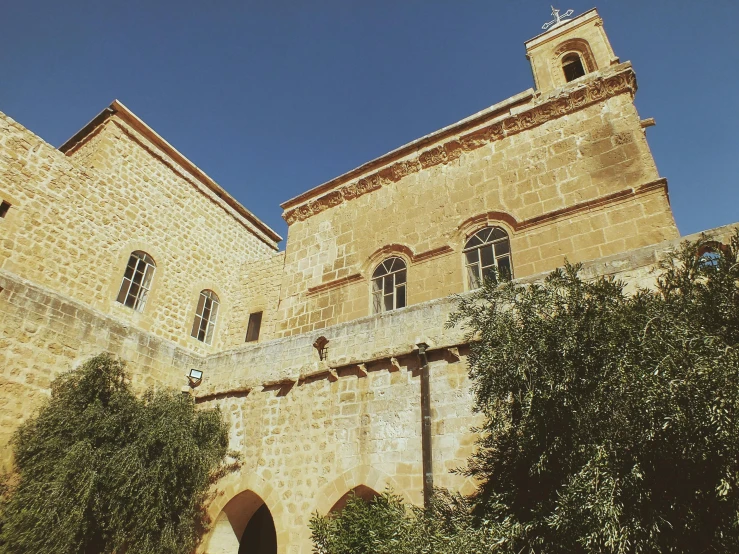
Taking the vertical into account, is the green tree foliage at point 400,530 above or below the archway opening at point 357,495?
below

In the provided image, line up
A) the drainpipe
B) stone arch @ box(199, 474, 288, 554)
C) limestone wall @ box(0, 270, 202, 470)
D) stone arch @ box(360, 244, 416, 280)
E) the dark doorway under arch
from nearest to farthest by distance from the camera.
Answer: the drainpipe
limestone wall @ box(0, 270, 202, 470)
stone arch @ box(199, 474, 288, 554)
the dark doorway under arch
stone arch @ box(360, 244, 416, 280)

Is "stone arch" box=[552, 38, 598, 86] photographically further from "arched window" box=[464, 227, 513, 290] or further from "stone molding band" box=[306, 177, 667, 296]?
"arched window" box=[464, 227, 513, 290]

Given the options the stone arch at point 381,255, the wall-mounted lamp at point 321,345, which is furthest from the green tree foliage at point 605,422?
the stone arch at point 381,255

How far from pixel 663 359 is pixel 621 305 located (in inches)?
28.6

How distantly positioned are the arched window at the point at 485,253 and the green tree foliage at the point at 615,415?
4.80 meters

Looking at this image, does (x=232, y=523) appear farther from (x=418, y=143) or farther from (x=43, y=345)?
(x=418, y=143)

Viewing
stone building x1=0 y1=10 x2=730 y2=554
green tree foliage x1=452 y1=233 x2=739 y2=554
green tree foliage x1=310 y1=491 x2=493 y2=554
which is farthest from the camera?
stone building x1=0 y1=10 x2=730 y2=554

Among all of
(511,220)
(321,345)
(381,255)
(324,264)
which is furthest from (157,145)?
(511,220)

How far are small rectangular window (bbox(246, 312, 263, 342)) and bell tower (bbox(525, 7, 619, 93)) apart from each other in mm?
9409

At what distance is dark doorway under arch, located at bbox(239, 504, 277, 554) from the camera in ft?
30.3

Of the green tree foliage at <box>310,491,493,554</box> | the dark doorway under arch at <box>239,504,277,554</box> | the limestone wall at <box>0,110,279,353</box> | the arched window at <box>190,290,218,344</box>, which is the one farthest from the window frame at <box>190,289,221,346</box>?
the green tree foliage at <box>310,491,493,554</box>

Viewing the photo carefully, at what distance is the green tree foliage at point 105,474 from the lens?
18.6 ft

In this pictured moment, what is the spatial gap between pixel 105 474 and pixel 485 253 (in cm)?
728

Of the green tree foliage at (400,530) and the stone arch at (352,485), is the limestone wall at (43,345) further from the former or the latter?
the green tree foliage at (400,530)
